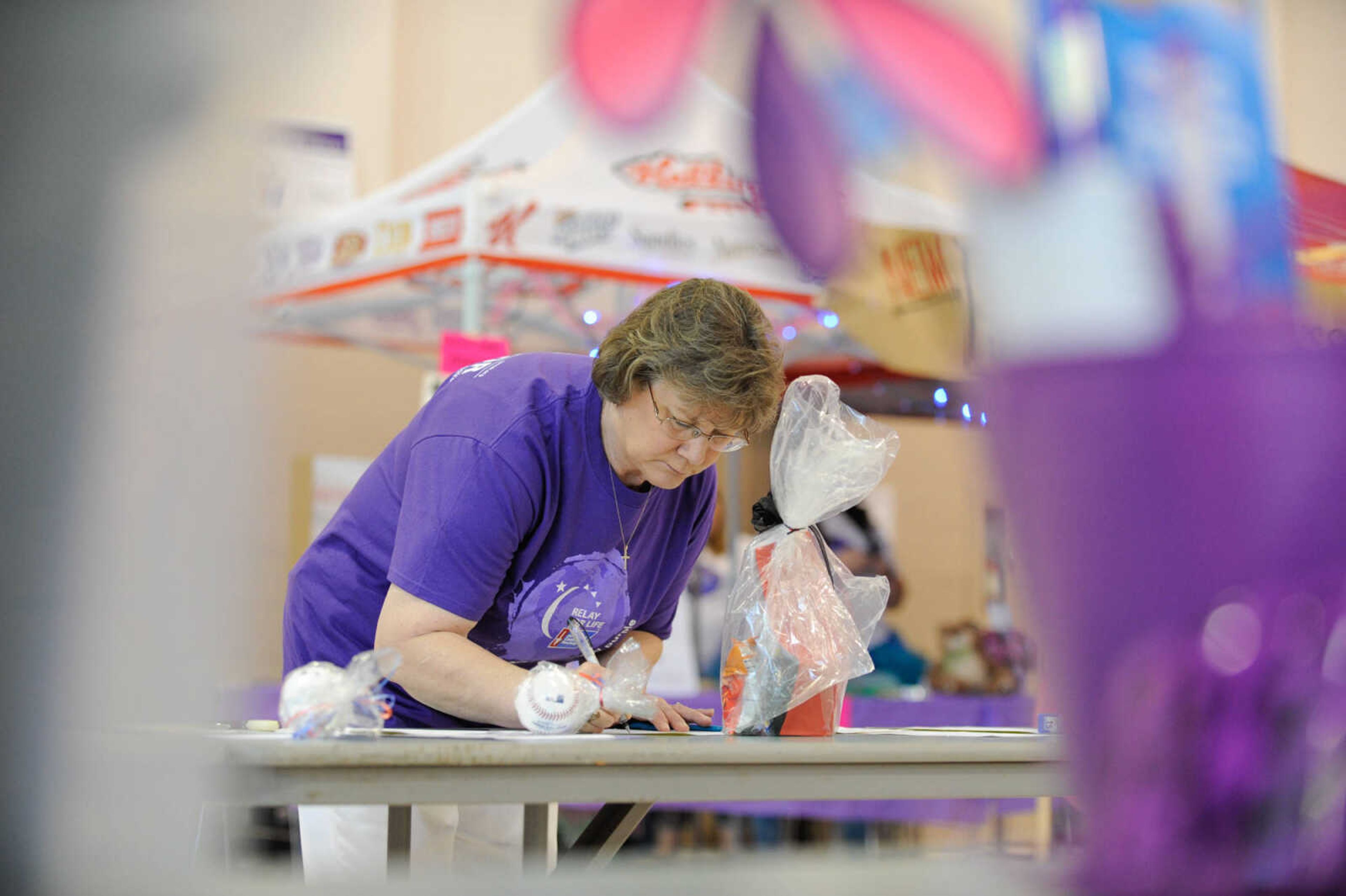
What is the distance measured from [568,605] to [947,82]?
116 cm

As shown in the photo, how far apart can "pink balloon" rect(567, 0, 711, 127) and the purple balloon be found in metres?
0.04

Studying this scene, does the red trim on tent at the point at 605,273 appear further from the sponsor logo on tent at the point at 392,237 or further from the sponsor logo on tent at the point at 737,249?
the sponsor logo on tent at the point at 392,237

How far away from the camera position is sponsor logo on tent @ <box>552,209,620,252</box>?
3533mm

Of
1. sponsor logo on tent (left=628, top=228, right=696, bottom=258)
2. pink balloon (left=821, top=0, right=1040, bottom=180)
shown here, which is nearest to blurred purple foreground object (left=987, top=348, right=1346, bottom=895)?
pink balloon (left=821, top=0, right=1040, bottom=180)

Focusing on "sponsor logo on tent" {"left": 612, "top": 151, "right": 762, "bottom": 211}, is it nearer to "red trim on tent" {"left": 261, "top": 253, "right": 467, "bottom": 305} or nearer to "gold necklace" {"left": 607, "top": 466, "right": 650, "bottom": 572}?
"red trim on tent" {"left": 261, "top": 253, "right": 467, "bottom": 305}

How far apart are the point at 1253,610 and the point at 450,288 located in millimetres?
3756

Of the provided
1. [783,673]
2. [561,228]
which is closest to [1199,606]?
[783,673]

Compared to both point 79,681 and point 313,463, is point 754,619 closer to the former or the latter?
point 79,681

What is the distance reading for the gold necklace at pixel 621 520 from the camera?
4.84ft

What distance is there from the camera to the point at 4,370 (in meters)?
0.32

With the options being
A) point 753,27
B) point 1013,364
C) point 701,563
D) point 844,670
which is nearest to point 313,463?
point 701,563

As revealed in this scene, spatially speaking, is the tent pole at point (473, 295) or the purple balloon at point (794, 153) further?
the tent pole at point (473, 295)

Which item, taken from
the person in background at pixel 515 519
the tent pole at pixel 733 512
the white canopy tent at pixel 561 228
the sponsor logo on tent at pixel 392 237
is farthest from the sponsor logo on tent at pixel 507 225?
the person in background at pixel 515 519

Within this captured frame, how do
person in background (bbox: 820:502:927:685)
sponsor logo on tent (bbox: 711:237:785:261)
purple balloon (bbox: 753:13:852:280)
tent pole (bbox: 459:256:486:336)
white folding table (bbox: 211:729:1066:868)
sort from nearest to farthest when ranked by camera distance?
purple balloon (bbox: 753:13:852:280) → white folding table (bbox: 211:729:1066:868) → tent pole (bbox: 459:256:486:336) → sponsor logo on tent (bbox: 711:237:785:261) → person in background (bbox: 820:502:927:685)
